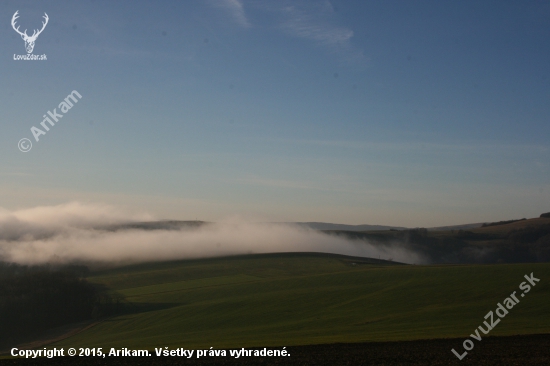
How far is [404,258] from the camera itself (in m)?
173

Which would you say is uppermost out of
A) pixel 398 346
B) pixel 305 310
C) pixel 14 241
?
pixel 14 241

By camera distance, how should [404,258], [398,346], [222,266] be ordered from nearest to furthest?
[398,346] < [222,266] < [404,258]

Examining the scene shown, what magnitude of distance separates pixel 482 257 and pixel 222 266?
307 feet

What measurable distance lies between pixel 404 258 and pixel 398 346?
490ft

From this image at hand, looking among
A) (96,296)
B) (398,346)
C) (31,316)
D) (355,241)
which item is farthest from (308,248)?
(398,346)

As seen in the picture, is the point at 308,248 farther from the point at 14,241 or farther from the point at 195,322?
the point at 195,322

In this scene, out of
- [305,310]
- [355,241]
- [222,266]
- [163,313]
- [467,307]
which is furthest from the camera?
Result: [355,241]

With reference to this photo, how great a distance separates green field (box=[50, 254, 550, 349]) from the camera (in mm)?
39938

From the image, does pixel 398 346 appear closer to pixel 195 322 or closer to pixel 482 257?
pixel 195 322

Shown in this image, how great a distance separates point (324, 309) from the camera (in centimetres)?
5712

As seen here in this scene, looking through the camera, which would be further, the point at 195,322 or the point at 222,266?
the point at 222,266

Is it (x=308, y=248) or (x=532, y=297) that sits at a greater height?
(x=308, y=248)

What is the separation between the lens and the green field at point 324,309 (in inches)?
1572

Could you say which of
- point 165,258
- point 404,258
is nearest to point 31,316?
point 165,258
